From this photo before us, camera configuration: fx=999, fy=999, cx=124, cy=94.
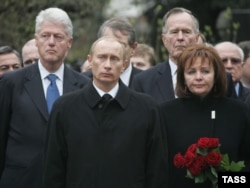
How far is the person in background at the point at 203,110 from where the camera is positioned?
854 cm

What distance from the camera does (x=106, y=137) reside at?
7906mm

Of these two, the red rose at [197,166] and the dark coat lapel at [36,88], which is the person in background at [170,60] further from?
the red rose at [197,166]

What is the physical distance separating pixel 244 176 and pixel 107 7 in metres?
12.8

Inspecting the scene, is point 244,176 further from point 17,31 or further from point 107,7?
point 107,7

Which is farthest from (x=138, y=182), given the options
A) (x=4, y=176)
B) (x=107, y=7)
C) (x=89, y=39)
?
(x=89, y=39)

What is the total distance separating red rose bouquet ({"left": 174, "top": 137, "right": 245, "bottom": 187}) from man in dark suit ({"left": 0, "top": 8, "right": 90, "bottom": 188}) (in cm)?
149

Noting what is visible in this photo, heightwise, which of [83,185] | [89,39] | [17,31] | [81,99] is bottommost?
[83,185]

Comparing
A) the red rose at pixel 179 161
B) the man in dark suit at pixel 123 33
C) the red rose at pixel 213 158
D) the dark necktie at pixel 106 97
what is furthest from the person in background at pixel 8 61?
the red rose at pixel 213 158

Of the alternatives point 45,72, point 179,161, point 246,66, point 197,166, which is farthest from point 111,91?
point 246,66

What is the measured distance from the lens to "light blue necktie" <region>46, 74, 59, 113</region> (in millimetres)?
9000

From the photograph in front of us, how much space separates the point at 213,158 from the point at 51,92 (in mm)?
1871

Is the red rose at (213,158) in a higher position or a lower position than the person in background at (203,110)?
lower

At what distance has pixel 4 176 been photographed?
29.4 feet

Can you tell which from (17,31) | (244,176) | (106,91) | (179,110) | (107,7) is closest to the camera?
(244,176)
